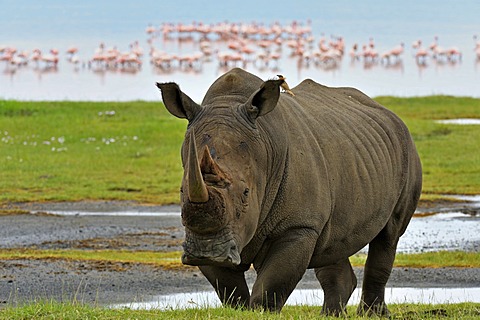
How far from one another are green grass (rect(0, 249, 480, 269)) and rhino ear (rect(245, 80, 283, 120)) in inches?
220

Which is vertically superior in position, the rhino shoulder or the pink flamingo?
the rhino shoulder

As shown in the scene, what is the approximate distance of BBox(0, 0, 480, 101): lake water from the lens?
141ft

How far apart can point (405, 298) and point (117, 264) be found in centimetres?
379

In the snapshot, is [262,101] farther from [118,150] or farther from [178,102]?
[118,150]

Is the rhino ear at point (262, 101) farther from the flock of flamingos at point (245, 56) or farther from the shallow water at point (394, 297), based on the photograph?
the flock of flamingos at point (245, 56)

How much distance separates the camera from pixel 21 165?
24.4 meters

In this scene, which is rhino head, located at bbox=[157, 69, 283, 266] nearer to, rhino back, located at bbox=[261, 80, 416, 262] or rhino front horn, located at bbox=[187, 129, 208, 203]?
rhino front horn, located at bbox=[187, 129, 208, 203]

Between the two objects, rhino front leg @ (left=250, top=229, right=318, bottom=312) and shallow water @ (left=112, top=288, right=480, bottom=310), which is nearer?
rhino front leg @ (left=250, top=229, right=318, bottom=312)

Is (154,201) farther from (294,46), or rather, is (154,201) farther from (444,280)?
(294,46)

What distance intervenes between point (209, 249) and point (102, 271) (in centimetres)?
583

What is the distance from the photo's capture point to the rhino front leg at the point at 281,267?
8603mm

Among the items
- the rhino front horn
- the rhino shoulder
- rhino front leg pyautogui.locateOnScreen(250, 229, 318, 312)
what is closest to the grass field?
the rhino shoulder

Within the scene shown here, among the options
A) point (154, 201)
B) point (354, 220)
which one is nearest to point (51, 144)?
point (154, 201)

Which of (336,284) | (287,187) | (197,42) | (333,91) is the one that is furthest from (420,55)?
(287,187)
